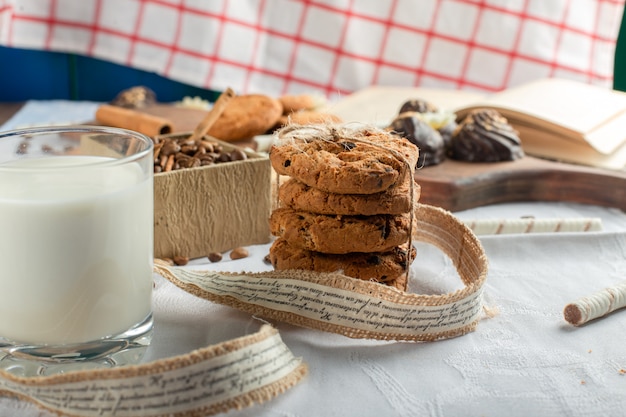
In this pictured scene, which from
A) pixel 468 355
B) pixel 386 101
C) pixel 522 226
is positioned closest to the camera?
pixel 468 355

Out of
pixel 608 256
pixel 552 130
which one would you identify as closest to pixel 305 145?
pixel 608 256

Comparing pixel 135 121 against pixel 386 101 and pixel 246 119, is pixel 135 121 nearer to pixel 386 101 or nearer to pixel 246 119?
pixel 246 119

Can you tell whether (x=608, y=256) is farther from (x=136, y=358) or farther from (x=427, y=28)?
(x=427, y=28)

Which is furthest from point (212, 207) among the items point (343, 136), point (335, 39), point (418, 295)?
point (335, 39)

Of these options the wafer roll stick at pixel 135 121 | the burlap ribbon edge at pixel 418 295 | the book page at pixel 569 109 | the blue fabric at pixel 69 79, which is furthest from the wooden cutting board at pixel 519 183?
the blue fabric at pixel 69 79

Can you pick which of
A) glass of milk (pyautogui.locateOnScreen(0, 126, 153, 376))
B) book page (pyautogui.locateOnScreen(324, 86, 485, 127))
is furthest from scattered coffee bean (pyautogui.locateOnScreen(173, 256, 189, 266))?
book page (pyautogui.locateOnScreen(324, 86, 485, 127))

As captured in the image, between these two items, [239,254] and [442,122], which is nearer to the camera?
[239,254]
